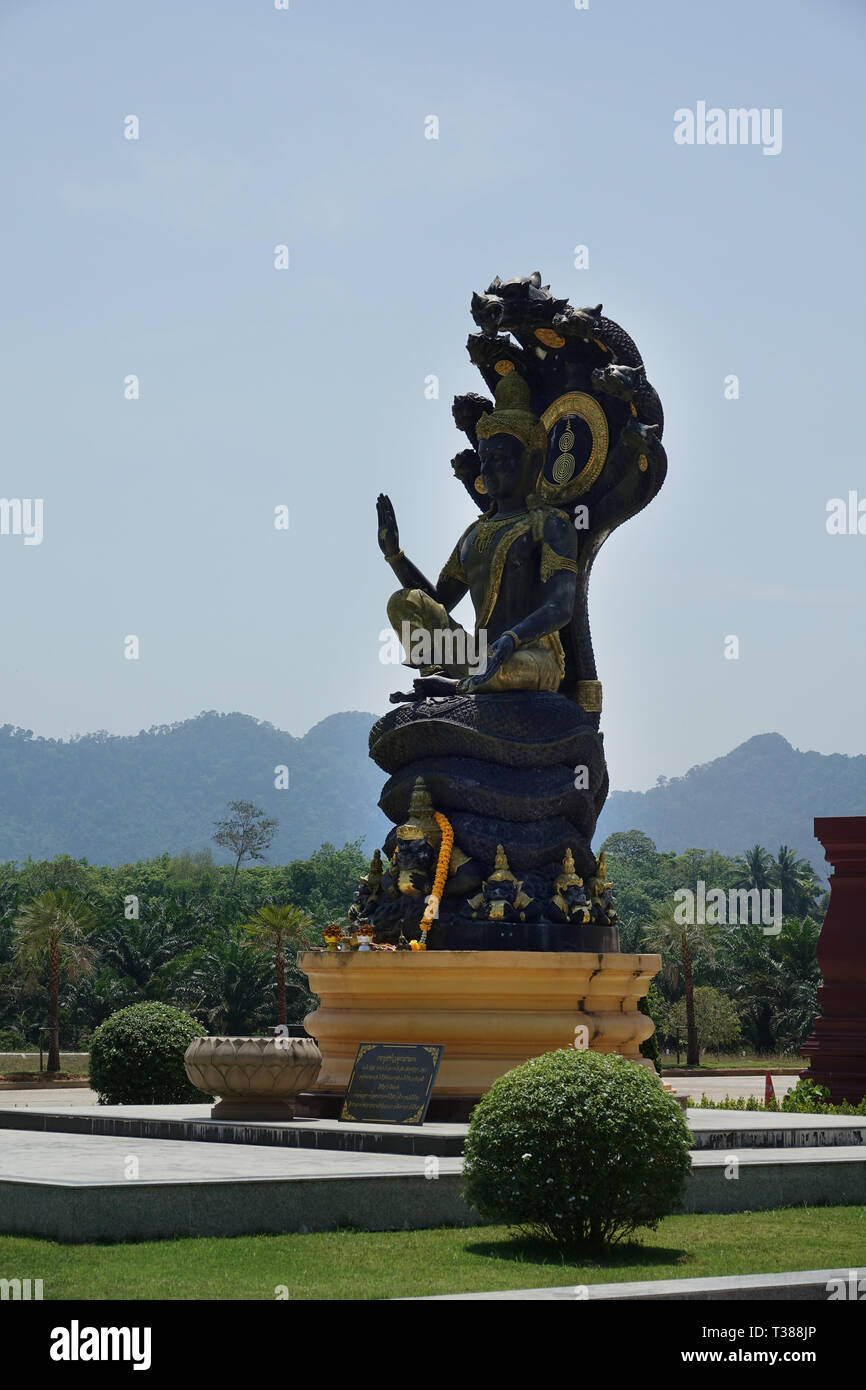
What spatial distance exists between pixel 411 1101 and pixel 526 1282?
5.95m

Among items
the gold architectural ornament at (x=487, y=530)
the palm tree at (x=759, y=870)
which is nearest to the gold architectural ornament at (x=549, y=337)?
the gold architectural ornament at (x=487, y=530)

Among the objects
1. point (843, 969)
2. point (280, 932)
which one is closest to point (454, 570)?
point (843, 969)

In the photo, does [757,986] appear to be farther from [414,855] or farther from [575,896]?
[414,855]

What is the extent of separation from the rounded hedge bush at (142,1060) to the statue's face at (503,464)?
6773 millimetres

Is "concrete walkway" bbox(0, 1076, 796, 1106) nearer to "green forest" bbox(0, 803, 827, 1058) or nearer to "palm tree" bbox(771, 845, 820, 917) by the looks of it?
"green forest" bbox(0, 803, 827, 1058)

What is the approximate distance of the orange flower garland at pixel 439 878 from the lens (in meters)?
15.9

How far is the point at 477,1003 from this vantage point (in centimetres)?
1545

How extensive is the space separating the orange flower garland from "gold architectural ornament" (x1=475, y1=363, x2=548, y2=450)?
4273 millimetres

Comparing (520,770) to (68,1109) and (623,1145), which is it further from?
(623,1145)

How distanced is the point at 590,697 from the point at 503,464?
2622 millimetres

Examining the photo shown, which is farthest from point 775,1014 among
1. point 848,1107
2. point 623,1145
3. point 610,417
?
point 623,1145

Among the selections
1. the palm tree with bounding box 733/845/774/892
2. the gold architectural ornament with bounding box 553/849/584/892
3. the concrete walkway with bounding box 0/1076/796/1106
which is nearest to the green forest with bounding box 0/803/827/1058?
the concrete walkway with bounding box 0/1076/796/1106

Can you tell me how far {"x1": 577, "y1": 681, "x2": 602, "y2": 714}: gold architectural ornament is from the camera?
58.4 feet
